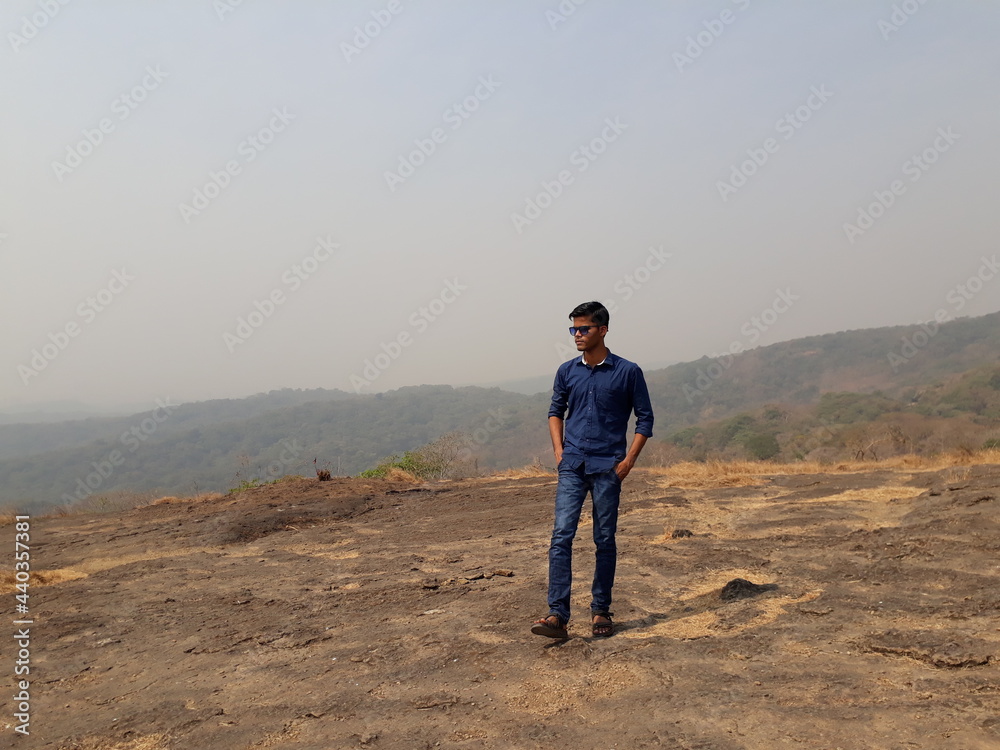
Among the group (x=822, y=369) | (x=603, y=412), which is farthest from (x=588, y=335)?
(x=822, y=369)

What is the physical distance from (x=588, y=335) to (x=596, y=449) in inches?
30.4

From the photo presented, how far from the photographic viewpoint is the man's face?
13.6ft

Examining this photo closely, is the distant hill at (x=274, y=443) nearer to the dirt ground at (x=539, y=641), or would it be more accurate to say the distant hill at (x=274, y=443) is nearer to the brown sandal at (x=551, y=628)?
the dirt ground at (x=539, y=641)

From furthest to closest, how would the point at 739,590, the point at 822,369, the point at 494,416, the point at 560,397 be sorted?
1. the point at 822,369
2. the point at 494,416
3. the point at 739,590
4. the point at 560,397

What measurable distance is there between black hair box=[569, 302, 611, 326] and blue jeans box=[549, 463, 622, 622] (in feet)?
3.34

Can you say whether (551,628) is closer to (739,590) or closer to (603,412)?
(603,412)

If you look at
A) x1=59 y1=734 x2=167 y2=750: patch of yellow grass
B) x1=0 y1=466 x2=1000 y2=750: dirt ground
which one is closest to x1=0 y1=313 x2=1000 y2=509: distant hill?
x1=0 y1=466 x2=1000 y2=750: dirt ground

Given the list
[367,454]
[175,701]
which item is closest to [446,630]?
[175,701]

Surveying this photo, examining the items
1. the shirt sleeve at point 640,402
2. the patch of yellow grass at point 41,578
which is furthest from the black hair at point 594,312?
the patch of yellow grass at point 41,578

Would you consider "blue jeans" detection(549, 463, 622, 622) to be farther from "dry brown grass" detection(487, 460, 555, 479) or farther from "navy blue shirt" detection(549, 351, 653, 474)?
"dry brown grass" detection(487, 460, 555, 479)

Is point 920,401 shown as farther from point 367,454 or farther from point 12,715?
point 367,454

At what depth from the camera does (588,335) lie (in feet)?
13.6

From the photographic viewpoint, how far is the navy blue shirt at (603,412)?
4031 millimetres

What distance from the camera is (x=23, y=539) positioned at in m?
10.3
